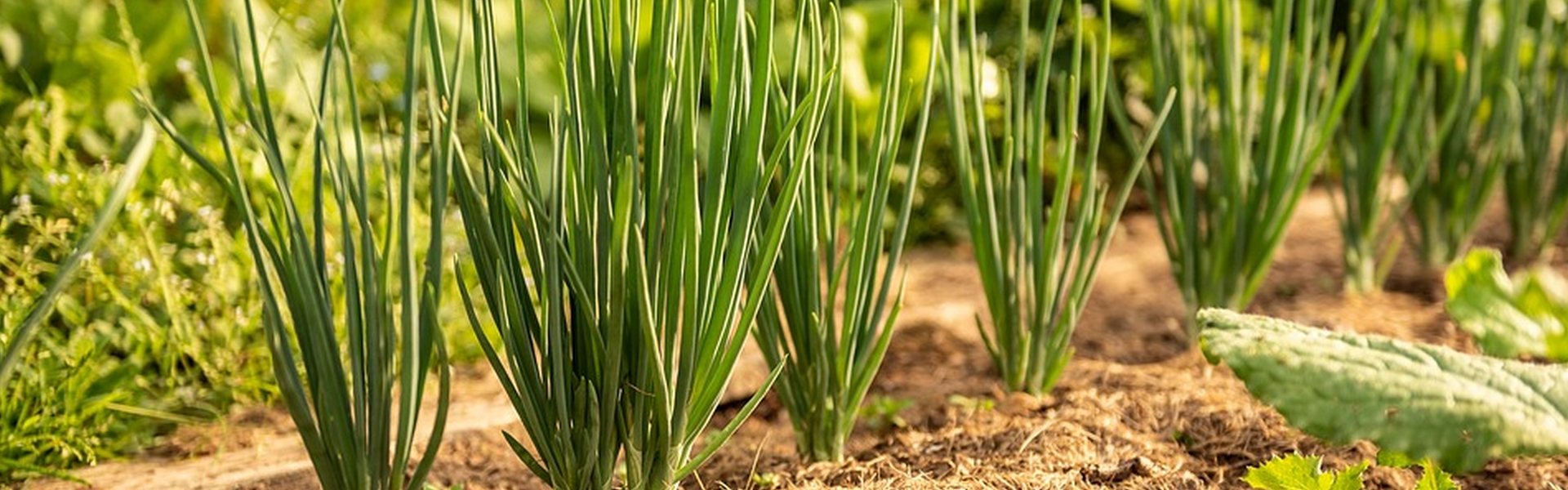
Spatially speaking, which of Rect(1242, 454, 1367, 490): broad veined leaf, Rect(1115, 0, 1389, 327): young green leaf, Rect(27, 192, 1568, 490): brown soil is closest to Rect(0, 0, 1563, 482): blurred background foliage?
Rect(27, 192, 1568, 490): brown soil

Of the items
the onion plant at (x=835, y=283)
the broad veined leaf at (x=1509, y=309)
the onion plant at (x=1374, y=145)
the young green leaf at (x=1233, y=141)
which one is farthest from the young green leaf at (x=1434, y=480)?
the onion plant at (x=1374, y=145)

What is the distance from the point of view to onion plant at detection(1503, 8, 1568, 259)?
2957 millimetres

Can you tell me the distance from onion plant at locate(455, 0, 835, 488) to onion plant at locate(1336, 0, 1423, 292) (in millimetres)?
1399

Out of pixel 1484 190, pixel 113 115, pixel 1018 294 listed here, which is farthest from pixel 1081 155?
pixel 113 115

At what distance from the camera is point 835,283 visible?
6.26 ft

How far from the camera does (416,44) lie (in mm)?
1521

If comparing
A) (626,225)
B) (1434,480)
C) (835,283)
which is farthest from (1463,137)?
(626,225)

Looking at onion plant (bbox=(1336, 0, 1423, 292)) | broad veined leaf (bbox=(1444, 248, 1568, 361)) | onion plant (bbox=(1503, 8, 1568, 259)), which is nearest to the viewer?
broad veined leaf (bbox=(1444, 248, 1568, 361))

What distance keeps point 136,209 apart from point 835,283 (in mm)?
1185

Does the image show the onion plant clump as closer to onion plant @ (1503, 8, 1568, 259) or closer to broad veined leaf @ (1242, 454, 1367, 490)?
broad veined leaf @ (1242, 454, 1367, 490)

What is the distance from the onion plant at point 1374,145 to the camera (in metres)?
2.65

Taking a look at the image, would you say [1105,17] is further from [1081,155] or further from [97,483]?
[1081,155]

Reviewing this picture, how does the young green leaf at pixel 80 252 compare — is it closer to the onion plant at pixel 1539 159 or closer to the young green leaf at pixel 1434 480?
the young green leaf at pixel 1434 480

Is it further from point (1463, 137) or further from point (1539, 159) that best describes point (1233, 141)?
point (1539, 159)
